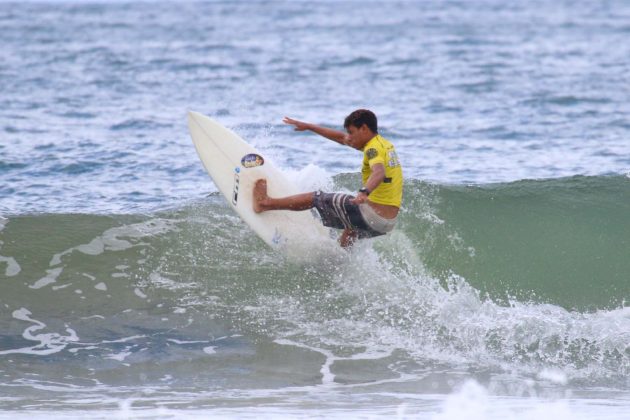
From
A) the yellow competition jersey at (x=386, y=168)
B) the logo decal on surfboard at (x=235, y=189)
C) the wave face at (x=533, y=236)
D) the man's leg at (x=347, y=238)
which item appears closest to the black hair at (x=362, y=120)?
the yellow competition jersey at (x=386, y=168)

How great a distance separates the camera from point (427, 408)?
641 centimetres

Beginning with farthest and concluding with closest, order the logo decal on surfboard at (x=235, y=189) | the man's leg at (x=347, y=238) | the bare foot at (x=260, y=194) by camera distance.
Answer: the logo decal on surfboard at (x=235, y=189) < the bare foot at (x=260, y=194) < the man's leg at (x=347, y=238)

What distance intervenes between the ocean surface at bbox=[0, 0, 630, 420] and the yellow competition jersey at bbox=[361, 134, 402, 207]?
2.90 ft

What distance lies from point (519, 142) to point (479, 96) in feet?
14.5

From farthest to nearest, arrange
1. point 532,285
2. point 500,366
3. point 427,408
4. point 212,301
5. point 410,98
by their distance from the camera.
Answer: point 410,98
point 532,285
point 212,301
point 500,366
point 427,408

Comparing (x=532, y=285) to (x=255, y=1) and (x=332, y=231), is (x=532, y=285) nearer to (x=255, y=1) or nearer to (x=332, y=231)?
(x=332, y=231)

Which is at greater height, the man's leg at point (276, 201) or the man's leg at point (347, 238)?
the man's leg at point (276, 201)

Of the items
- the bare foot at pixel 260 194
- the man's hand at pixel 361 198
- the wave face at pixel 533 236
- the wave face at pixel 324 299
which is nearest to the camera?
the wave face at pixel 324 299

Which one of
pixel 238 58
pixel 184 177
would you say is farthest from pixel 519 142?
pixel 238 58

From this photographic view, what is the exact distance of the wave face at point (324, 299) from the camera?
7434 mm

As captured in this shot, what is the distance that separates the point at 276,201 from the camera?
28.8ft

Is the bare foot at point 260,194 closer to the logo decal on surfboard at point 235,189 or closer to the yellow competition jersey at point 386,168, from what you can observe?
the logo decal on surfboard at point 235,189

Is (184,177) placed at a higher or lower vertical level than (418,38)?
lower

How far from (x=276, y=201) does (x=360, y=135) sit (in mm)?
1154
